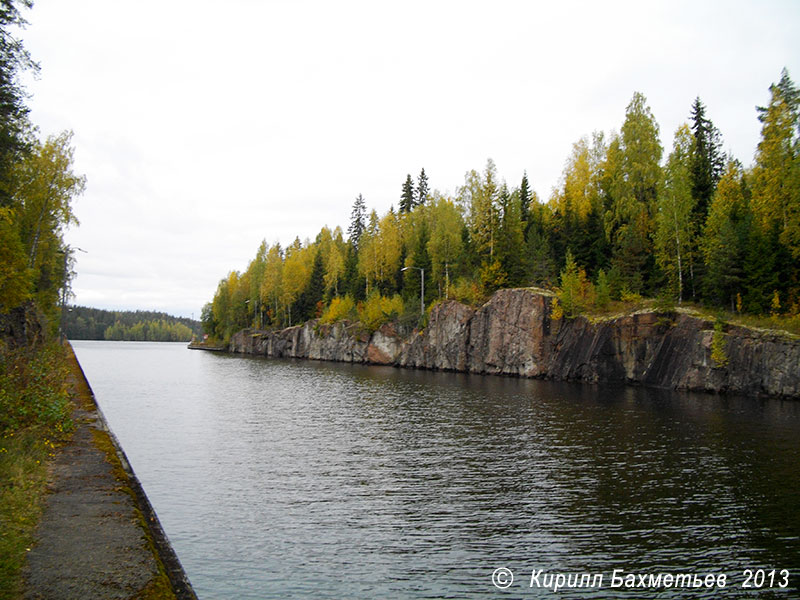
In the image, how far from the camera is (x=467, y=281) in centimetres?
6612

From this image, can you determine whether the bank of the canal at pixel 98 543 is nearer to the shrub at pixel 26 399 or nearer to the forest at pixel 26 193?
the shrub at pixel 26 399

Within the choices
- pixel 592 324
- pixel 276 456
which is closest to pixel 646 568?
pixel 276 456

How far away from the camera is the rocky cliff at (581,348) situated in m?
36.6

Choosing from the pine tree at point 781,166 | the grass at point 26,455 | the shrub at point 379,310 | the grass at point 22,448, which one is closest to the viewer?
the grass at point 26,455

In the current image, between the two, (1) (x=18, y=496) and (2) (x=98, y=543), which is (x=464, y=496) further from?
(1) (x=18, y=496)

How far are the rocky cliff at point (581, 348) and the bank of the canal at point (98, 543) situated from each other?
40.1 m

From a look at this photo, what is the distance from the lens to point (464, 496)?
1428cm

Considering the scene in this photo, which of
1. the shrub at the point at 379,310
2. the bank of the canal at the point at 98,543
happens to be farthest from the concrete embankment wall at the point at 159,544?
the shrub at the point at 379,310

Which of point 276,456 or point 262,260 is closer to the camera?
point 276,456

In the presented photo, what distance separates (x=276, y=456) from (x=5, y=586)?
12746 millimetres

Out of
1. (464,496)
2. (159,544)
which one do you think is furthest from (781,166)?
(159,544)

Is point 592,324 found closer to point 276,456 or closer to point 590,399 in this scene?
point 590,399

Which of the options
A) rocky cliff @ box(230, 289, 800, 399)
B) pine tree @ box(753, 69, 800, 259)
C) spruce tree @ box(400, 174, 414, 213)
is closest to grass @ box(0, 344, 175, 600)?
rocky cliff @ box(230, 289, 800, 399)

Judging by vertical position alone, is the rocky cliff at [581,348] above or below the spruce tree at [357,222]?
below
